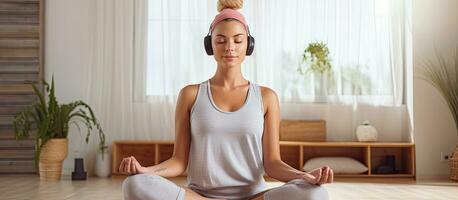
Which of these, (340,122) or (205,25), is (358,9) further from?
(205,25)

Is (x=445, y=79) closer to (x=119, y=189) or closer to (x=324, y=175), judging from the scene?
(x=119, y=189)

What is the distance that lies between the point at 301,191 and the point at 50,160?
394 cm

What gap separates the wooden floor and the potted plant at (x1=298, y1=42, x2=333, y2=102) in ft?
3.39

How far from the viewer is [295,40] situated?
5.71 metres

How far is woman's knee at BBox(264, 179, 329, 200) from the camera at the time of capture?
59.3 inches

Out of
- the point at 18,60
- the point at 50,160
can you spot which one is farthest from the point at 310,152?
the point at 18,60

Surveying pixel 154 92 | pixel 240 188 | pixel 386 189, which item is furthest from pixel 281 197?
pixel 154 92

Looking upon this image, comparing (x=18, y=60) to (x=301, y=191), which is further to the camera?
(x=18, y=60)

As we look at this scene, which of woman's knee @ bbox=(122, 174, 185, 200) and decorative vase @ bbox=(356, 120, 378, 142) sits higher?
woman's knee @ bbox=(122, 174, 185, 200)

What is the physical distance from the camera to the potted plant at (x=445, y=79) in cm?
520

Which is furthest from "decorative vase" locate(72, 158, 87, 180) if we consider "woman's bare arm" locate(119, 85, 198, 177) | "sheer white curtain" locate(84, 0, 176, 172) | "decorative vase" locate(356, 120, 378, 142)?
"woman's bare arm" locate(119, 85, 198, 177)

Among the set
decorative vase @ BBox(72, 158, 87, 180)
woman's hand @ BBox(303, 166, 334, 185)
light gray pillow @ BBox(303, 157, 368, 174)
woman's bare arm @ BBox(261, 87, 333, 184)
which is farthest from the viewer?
light gray pillow @ BBox(303, 157, 368, 174)

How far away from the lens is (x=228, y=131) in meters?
1.72

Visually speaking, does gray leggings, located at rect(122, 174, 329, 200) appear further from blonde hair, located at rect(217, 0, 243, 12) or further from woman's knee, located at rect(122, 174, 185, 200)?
blonde hair, located at rect(217, 0, 243, 12)
